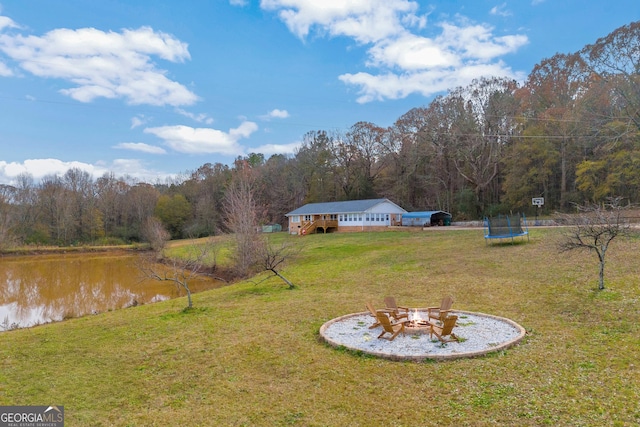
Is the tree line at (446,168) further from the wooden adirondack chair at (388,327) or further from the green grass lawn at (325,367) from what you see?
the wooden adirondack chair at (388,327)

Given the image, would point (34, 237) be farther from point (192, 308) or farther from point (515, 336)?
point (515, 336)

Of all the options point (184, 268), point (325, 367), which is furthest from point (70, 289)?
point (325, 367)

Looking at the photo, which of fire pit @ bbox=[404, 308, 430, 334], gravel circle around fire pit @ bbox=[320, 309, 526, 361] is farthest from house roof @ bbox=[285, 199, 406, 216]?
fire pit @ bbox=[404, 308, 430, 334]

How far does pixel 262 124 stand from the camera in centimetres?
2833

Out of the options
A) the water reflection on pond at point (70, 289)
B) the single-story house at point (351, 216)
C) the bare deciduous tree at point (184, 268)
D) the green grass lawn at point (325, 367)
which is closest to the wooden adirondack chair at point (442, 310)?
the green grass lawn at point (325, 367)

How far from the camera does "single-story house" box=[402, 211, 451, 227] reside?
36.4m

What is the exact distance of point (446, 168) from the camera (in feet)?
141

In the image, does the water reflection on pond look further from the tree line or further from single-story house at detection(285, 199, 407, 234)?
single-story house at detection(285, 199, 407, 234)

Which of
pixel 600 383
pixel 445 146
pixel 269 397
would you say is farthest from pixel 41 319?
pixel 445 146

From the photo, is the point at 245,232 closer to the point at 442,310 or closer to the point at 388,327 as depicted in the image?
the point at 442,310

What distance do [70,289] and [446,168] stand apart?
36.6 m

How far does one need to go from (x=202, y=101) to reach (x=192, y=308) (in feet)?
50.7

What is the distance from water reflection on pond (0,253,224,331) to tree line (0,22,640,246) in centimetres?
633

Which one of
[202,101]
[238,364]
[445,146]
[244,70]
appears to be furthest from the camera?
[445,146]
